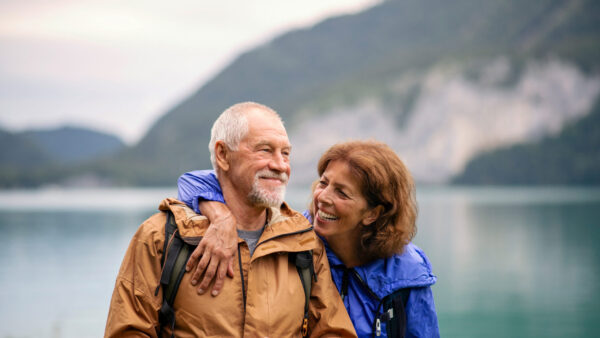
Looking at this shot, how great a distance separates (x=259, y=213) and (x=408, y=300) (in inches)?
Result: 43.4

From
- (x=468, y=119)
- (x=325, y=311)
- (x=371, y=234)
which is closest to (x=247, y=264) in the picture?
(x=325, y=311)

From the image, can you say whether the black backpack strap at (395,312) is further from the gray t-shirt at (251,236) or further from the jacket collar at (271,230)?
the gray t-shirt at (251,236)

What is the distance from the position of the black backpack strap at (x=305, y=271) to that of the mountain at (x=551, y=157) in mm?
131806

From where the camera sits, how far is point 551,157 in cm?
13138

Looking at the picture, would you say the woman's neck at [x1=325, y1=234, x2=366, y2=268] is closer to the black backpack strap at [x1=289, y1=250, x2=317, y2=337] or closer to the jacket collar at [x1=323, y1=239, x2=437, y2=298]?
the jacket collar at [x1=323, y1=239, x2=437, y2=298]

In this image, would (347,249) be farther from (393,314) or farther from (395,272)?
(393,314)

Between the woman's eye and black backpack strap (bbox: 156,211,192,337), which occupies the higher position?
the woman's eye

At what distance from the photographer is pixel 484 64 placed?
5856 inches

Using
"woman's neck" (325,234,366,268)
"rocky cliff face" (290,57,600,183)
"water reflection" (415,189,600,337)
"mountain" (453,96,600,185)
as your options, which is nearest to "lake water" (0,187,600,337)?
"water reflection" (415,189,600,337)

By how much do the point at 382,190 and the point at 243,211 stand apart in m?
0.93

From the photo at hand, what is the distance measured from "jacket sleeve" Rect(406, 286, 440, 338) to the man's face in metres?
1.07

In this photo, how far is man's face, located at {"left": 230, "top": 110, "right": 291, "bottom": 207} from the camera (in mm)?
3768

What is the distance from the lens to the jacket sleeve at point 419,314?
12.9 feet

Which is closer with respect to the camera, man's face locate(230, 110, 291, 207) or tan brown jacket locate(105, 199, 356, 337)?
tan brown jacket locate(105, 199, 356, 337)
